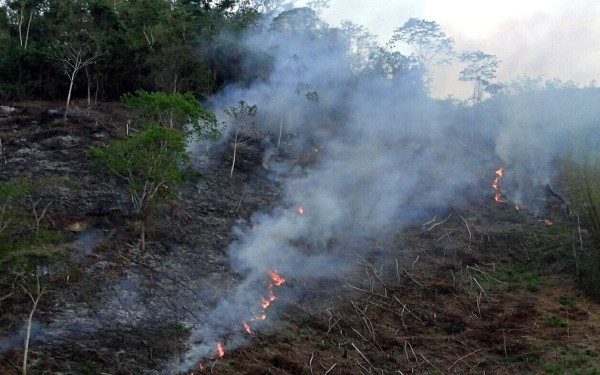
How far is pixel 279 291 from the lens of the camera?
2033 centimetres

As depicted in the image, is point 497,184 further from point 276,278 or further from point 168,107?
point 168,107

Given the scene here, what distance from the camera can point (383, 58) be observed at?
48062 millimetres

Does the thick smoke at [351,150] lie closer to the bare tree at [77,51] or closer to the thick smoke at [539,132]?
the thick smoke at [539,132]

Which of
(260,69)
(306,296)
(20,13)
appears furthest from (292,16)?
(306,296)

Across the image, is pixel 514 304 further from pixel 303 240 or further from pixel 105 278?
pixel 105 278

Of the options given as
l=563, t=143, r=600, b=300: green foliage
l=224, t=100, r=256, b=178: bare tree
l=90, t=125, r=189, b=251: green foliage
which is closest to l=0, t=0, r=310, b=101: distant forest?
l=224, t=100, r=256, b=178: bare tree

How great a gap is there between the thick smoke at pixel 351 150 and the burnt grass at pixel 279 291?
0.98 metres

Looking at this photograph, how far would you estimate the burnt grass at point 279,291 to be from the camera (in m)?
15.9

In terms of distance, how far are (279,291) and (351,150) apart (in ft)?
57.2

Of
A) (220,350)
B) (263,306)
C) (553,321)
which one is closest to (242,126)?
(263,306)

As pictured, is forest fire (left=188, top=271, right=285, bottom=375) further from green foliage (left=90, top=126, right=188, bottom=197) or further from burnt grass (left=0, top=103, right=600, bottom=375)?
green foliage (left=90, top=126, right=188, bottom=197)

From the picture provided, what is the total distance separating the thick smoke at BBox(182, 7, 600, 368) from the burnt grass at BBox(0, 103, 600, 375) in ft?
3.23

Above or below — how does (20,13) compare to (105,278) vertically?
above

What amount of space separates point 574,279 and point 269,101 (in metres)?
22.4
